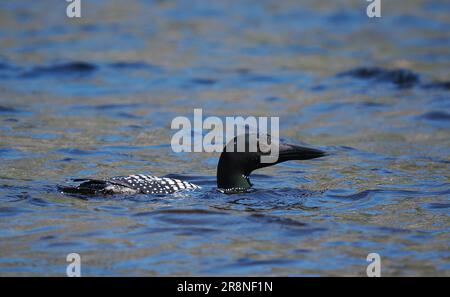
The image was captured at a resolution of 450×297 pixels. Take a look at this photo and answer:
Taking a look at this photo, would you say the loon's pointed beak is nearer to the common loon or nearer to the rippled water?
the common loon

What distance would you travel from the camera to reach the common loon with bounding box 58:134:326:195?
277 inches

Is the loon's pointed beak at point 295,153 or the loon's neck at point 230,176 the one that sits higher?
the loon's pointed beak at point 295,153

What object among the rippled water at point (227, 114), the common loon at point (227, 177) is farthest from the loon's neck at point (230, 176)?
the rippled water at point (227, 114)

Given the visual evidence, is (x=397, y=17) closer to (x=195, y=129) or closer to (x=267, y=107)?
(x=267, y=107)

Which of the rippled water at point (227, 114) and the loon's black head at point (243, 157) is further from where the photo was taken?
the loon's black head at point (243, 157)

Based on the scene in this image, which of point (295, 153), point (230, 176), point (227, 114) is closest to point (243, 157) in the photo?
point (230, 176)

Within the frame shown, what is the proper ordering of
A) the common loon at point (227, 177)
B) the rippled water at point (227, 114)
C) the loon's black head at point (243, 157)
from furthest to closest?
the loon's black head at point (243, 157) < the common loon at point (227, 177) < the rippled water at point (227, 114)

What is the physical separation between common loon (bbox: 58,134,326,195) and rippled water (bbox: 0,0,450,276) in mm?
108

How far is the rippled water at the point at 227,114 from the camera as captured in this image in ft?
20.1

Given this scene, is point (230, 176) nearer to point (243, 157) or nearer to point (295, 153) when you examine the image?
point (243, 157)

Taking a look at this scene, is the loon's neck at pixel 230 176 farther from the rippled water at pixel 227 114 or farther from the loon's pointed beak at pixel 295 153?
the loon's pointed beak at pixel 295 153

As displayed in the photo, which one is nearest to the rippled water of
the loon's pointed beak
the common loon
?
the common loon

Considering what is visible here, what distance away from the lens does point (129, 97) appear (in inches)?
482

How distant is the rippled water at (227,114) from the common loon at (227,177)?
108mm
